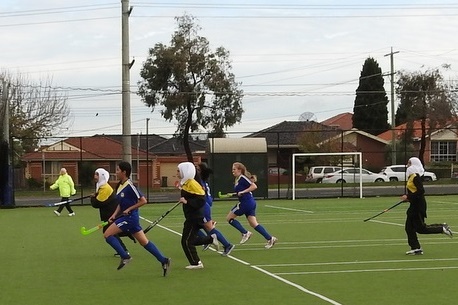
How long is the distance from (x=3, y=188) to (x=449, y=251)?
25.2 metres

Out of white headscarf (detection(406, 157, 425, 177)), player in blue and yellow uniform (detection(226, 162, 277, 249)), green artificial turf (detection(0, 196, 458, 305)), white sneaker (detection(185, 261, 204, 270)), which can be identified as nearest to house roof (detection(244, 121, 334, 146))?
green artificial turf (detection(0, 196, 458, 305))

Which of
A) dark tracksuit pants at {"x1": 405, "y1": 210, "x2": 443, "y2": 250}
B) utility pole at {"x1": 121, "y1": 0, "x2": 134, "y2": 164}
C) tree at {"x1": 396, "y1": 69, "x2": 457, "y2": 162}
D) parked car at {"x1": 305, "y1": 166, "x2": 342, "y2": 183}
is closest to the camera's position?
dark tracksuit pants at {"x1": 405, "y1": 210, "x2": 443, "y2": 250}

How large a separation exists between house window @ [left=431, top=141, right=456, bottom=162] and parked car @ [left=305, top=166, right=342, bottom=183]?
1901cm

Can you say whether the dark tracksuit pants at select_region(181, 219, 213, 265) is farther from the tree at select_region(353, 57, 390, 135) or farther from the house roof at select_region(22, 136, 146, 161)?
the tree at select_region(353, 57, 390, 135)

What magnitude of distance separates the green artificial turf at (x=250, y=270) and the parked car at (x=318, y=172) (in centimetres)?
3001

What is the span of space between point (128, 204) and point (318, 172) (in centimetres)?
4167

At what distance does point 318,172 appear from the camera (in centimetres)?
5450

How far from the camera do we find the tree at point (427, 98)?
62750 millimetres

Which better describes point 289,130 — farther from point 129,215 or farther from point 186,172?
point 129,215

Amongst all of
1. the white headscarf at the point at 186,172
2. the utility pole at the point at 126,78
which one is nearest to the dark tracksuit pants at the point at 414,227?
the white headscarf at the point at 186,172

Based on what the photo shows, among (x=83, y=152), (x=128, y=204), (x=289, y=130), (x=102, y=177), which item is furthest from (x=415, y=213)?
(x=289, y=130)

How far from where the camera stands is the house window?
70.9 meters

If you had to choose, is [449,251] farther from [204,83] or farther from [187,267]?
[204,83]

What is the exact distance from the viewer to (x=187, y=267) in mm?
14047
